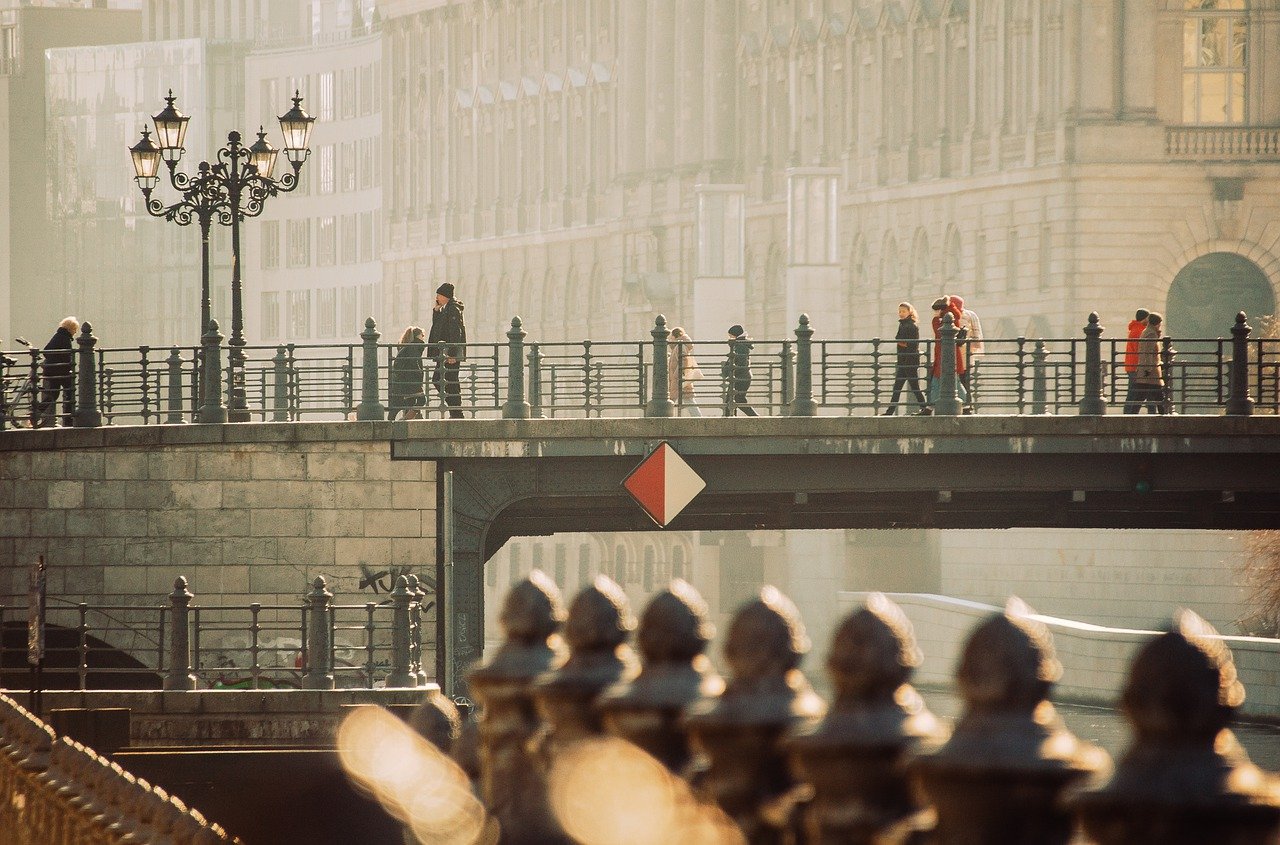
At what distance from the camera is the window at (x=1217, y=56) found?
5419 cm

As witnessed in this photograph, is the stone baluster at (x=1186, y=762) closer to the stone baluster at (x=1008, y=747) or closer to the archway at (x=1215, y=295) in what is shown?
the stone baluster at (x=1008, y=747)

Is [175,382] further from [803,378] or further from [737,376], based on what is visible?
[803,378]

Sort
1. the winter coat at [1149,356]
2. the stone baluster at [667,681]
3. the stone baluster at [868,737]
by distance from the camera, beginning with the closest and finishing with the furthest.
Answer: the stone baluster at [868,737] < the stone baluster at [667,681] < the winter coat at [1149,356]

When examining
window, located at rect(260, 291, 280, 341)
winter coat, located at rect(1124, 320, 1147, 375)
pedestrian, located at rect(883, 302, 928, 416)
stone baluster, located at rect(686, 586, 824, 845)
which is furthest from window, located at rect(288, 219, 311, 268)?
stone baluster, located at rect(686, 586, 824, 845)

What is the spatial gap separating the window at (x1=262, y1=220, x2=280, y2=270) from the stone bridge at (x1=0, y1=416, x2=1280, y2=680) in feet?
262

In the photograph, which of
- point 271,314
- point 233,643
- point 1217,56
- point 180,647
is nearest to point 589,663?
point 180,647

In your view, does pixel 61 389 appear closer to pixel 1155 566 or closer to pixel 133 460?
pixel 133 460

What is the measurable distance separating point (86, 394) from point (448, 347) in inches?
157

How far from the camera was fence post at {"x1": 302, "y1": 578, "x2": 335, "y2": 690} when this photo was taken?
24.2 m

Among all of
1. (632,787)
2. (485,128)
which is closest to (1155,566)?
(485,128)

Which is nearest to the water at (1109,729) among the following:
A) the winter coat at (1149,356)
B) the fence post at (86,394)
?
the winter coat at (1149,356)

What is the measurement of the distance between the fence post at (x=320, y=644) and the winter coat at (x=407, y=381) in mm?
3419

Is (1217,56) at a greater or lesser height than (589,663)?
greater

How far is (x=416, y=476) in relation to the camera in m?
27.0
